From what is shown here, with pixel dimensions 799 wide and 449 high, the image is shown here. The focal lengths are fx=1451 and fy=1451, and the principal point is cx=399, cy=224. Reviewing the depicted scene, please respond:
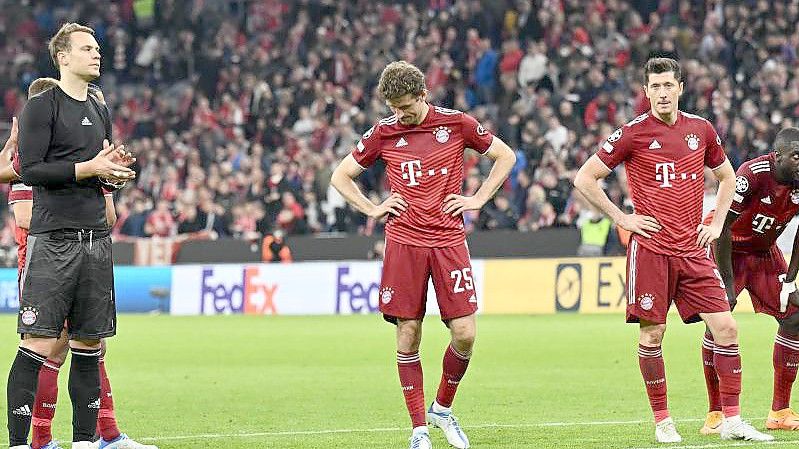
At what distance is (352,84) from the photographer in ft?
107

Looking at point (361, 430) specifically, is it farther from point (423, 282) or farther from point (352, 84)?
point (352, 84)

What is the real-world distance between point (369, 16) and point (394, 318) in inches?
1014

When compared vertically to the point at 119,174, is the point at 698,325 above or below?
below

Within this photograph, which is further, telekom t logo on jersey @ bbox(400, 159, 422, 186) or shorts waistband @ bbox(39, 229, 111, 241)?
telekom t logo on jersey @ bbox(400, 159, 422, 186)

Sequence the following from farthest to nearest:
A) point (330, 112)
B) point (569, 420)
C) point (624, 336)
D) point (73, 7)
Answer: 1. point (73, 7)
2. point (330, 112)
3. point (624, 336)
4. point (569, 420)

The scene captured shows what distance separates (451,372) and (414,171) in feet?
4.69

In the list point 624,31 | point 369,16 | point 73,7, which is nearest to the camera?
point 624,31

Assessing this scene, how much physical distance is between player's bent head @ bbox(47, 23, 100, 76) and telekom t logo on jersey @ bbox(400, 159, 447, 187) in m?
2.08

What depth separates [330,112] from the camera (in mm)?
31938

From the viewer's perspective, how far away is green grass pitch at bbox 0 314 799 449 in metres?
10.0

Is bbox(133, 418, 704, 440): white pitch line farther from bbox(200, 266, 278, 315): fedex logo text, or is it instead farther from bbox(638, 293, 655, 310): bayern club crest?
bbox(200, 266, 278, 315): fedex logo text

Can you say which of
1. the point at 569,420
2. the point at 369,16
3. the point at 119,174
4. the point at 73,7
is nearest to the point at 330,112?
the point at 369,16

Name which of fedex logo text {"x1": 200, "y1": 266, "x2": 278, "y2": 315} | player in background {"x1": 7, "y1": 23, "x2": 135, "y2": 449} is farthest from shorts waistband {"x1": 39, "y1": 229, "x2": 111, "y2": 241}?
fedex logo text {"x1": 200, "y1": 266, "x2": 278, "y2": 315}

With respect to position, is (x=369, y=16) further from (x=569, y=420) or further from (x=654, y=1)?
(x=569, y=420)
